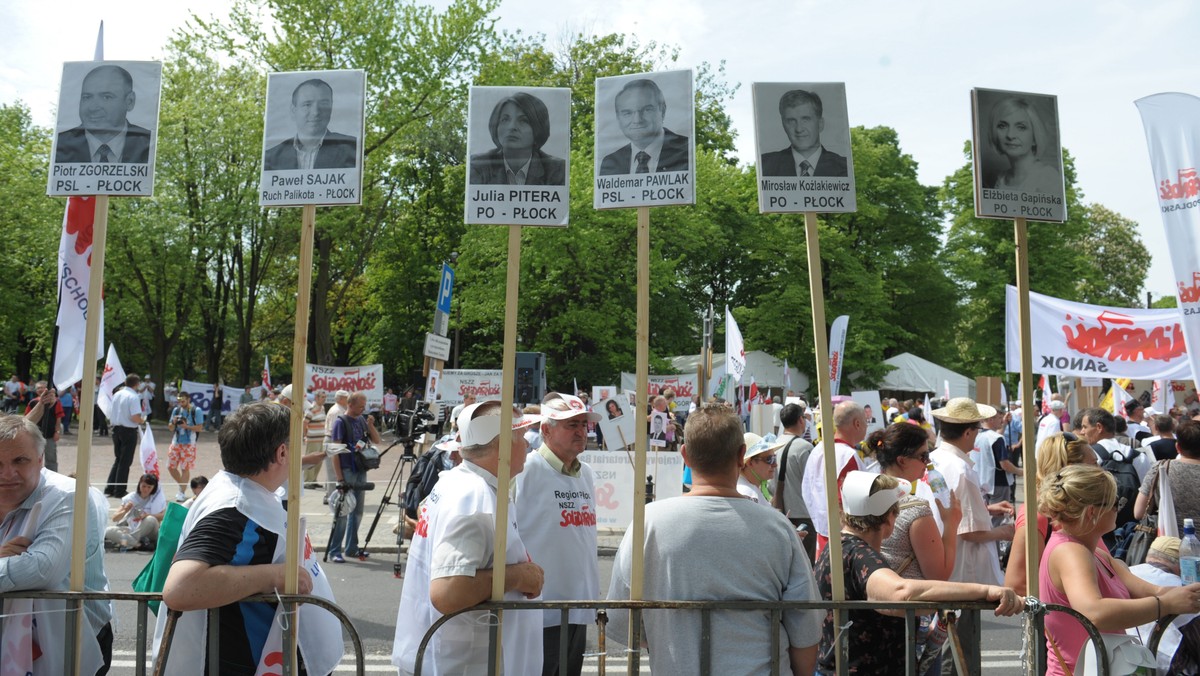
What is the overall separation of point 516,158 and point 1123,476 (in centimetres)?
611

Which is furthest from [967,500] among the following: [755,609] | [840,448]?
[755,609]

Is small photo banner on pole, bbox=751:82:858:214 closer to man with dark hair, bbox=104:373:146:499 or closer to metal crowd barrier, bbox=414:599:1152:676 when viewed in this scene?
metal crowd barrier, bbox=414:599:1152:676

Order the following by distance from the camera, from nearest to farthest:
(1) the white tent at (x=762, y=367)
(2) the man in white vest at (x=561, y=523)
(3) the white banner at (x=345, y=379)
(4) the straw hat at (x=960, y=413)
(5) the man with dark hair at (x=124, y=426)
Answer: (2) the man in white vest at (x=561, y=523) < (4) the straw hat at (x=960, y=413) < (5) the man with dark hair at (x=124, y=426) < (3) the white banner at (x=345, y=379) < (1) the white tent at (x=762, y=367)

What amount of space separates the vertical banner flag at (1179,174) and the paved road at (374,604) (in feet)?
8.91

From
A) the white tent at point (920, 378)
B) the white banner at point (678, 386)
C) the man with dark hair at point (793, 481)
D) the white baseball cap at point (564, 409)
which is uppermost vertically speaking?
the white tent at point (920, 378)

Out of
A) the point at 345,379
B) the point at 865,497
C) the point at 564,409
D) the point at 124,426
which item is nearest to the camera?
the point at 865,497

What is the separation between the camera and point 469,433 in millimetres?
3738

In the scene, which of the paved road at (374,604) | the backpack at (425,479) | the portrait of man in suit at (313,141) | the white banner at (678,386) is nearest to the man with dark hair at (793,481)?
the paved road at (374,604)

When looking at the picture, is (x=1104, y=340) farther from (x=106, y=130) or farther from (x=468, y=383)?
(x=468, y=383)

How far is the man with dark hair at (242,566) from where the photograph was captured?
3.00m

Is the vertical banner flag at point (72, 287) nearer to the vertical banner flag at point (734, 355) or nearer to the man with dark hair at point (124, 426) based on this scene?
the man with dark hair at point (124, 426)

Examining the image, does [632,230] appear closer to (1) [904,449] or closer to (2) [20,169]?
(2) [20,169]

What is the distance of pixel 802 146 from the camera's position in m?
3.53

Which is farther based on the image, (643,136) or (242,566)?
(643,136)
